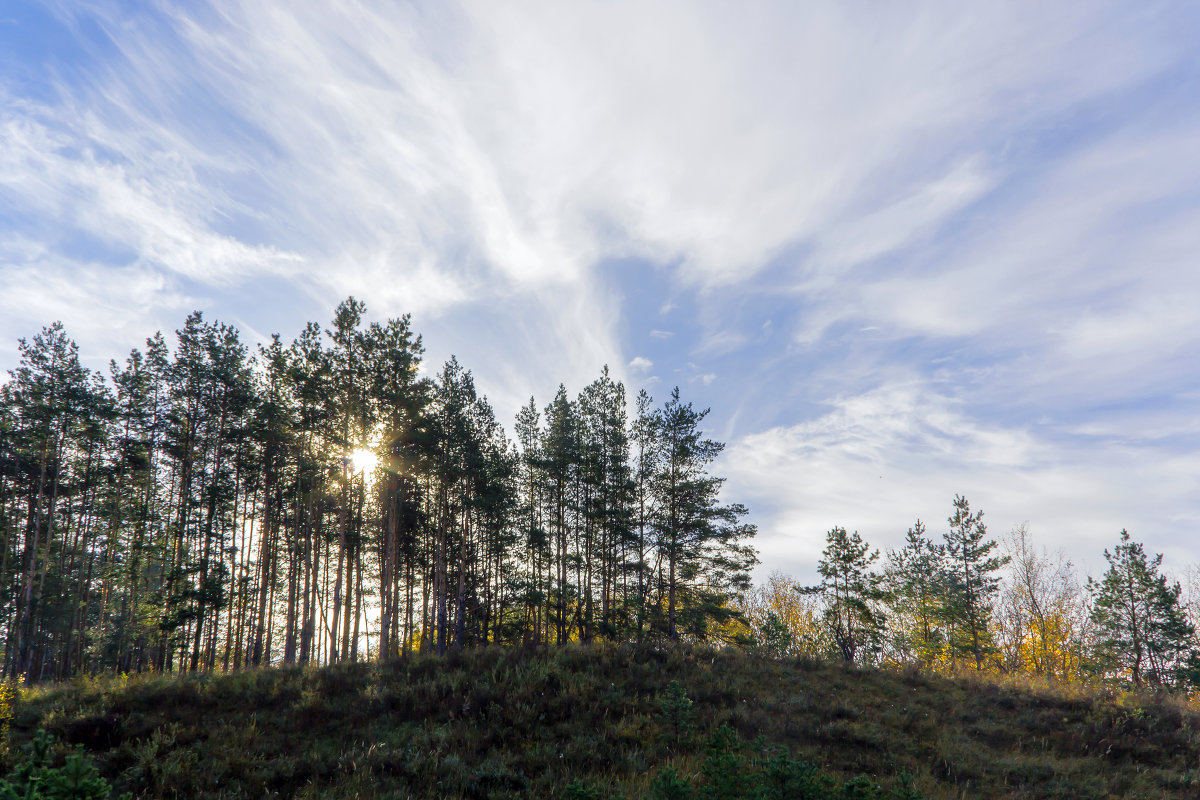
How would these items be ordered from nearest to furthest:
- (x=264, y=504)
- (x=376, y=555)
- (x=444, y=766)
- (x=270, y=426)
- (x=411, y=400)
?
(x=444, y=766) → (x=411, y=400) → (x=270, y=426) → (x=264, y=504) → (x=376, y=555)

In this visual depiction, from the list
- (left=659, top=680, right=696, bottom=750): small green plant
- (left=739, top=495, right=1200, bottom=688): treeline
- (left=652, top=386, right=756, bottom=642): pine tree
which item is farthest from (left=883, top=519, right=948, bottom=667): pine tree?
(left=659, top=680, right=696, bottom=750): small green plant

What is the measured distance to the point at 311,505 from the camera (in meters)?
25.4

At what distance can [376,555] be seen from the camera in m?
31.0

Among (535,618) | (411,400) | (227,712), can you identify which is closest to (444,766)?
(227,712)

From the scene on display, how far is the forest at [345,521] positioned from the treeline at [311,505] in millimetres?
128

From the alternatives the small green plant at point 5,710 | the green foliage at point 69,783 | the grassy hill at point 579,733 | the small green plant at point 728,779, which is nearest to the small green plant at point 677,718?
the grassy hill at point 579,733

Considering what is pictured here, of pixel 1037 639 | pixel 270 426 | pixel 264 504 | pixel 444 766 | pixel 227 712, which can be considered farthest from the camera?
pixel 1037 639

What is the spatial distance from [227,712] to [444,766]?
19.5 feet

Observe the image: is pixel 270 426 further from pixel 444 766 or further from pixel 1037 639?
pixel 1037 639

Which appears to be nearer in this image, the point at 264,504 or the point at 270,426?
the point at 270,426

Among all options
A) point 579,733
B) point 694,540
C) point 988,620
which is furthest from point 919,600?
point 579,733

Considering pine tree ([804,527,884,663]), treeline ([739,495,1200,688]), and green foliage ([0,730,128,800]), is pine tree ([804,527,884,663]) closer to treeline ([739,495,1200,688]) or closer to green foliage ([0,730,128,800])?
treeline ([739,495,1200,688])

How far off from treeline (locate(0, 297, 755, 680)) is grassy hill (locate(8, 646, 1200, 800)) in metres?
10.2

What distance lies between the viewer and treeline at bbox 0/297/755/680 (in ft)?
76.4
